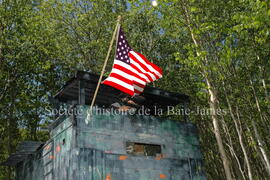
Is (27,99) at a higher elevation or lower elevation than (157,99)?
higher

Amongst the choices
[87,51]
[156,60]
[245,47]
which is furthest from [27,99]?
[245,47]

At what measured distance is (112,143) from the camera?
13.4 m

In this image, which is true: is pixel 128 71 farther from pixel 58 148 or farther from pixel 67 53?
pixel 67 53

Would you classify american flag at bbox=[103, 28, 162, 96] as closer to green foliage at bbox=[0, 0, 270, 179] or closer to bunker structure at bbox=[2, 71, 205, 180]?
bunker structure at bbox=[2, 71, 205, 180]

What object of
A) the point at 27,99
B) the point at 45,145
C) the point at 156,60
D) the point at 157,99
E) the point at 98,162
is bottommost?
the point at 98,162

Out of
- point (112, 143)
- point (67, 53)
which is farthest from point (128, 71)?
point (67, 53)

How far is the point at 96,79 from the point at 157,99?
4.48m

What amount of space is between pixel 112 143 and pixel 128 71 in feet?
11.1

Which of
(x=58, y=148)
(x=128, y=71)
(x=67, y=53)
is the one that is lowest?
(x=58, y=148)

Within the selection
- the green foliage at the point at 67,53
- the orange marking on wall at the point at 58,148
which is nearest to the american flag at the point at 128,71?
the orange marking on wall at the point at 58,148

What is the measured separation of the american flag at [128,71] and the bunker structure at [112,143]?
1742 mm

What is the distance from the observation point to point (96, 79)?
14031 mm

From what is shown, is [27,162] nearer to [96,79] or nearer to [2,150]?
[96,79]

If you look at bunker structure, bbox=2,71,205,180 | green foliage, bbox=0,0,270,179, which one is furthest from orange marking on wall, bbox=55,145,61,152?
green foliage, bbox=0,0,270,179
